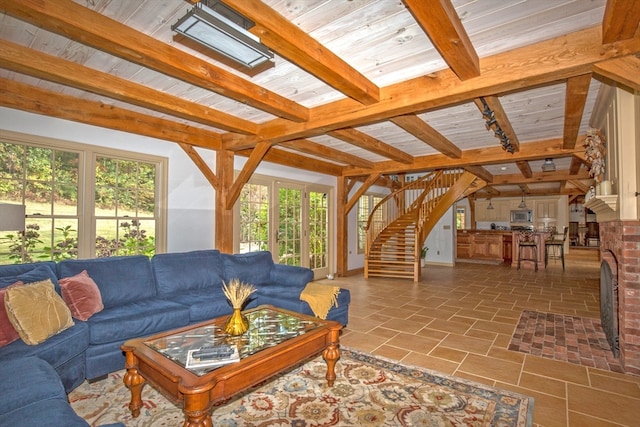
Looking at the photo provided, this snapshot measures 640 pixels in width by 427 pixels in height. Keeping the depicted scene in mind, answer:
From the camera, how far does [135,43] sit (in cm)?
210

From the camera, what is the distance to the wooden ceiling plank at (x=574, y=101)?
8.48 feet

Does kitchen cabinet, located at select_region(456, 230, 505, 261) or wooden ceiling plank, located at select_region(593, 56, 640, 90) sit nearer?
wooden ceiling plank, located at select_region(593, 56, 640, 90)

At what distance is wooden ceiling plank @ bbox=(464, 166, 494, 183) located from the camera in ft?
21.4

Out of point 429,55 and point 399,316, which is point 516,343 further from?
point 429,55

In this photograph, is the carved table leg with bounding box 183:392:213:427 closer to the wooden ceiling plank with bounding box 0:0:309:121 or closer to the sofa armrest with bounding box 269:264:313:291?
the wooden ceiling plank with bounding box 0:0:309:121

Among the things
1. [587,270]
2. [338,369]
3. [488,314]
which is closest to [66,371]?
[338,369]

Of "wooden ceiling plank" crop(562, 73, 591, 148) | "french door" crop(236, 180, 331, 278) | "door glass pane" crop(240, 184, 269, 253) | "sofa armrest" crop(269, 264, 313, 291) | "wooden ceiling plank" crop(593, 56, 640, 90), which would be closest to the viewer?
"wooden ceiling plank" crop(593, 56, 640, 90)

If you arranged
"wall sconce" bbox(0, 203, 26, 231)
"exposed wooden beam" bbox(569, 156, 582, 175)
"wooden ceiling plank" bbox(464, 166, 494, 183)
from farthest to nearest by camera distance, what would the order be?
1. "wooden ceiling plank" bbox(464, 166, 494, 183)
2. "exposed wooden beam" bbox(569, 156, 582, 175)
3. "wall sconce" bbox(0, 203, 26, 231)

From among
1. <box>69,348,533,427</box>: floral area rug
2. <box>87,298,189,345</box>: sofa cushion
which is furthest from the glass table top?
<box>87,298,189,345</box>: sofa cushion

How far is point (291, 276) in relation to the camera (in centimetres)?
413

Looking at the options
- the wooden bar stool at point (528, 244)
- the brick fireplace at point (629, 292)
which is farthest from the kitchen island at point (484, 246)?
the brick fireplace at point (629, 292)

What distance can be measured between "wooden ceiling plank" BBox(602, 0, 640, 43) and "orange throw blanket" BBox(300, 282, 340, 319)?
120 inches

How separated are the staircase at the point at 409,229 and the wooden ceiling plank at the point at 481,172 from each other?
0.22 m

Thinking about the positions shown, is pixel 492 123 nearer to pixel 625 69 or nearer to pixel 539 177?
pixel 625 69
